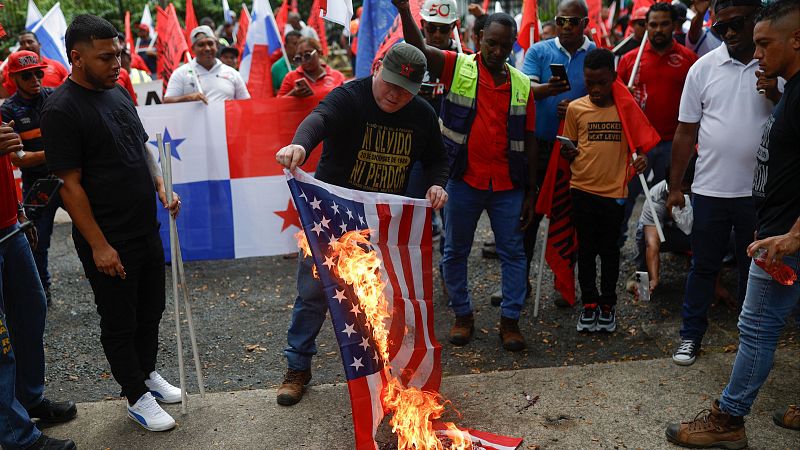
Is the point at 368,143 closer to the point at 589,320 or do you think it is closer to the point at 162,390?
the point at 162,390

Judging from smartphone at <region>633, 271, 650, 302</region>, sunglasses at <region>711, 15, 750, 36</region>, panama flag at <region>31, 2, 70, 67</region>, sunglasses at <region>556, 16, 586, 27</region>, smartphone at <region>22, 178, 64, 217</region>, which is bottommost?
smartphone at <region>633, 271, 650, 302</region>

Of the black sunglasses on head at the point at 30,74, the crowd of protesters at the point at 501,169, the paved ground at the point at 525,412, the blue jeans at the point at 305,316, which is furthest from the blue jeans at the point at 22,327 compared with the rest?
→ the black sunglasses on head at the point at 30,74

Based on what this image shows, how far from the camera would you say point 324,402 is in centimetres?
426

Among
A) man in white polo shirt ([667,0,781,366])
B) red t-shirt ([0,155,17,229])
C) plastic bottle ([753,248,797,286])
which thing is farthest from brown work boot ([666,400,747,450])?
red t-shirt ([0,155,17,229])

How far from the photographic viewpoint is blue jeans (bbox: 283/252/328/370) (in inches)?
166

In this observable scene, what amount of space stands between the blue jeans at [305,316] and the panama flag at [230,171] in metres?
2.59

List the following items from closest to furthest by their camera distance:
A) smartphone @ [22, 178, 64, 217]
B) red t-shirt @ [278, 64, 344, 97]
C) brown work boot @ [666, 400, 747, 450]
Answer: smartphone @ [22, 178, 64, 217]
brown work boot @ [666, 400, 747, 450]
red t-shirt @ [278, 64, 344, 97]

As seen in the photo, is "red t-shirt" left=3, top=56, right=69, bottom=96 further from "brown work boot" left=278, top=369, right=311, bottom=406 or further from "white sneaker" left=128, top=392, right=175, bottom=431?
"brown work boot" left=278, top=369, right=311, bottom=406

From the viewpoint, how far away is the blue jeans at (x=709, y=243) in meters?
4.39

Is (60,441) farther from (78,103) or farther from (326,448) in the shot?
(78,103)

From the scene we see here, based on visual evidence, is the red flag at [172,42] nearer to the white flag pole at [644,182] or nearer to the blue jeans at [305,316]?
the blue jeans at [305,316]

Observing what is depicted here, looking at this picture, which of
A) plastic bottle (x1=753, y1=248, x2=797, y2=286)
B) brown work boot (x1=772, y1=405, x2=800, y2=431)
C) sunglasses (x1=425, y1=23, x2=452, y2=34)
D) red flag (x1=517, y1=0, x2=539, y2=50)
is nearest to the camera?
plastic bottle (x1=753, y1=248, x2=797, y2=286)

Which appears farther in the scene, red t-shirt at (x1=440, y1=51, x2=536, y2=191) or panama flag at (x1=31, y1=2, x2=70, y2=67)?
panama flag at (x1=31, y1=2, x2=70, y2=67)

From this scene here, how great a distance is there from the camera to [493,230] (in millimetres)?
5188
